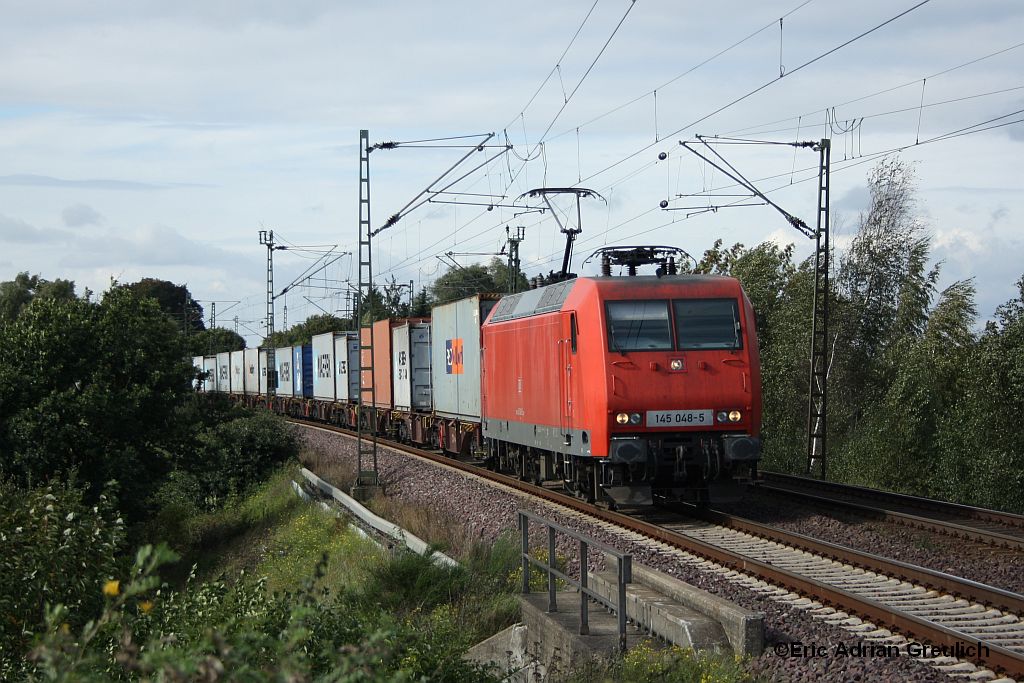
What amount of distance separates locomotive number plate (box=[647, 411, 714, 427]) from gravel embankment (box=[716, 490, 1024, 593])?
1.57m

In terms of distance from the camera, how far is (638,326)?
14.0 metres

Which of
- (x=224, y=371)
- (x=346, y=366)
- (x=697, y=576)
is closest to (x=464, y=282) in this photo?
(x=224, y=371)

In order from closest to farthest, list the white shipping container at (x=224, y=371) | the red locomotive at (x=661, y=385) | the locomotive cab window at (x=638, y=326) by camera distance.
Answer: the red locomotive at (x=661, y=385) → the locomotive cab window at (x=638, y=326) → the white shipping container at (x=224, y=371)

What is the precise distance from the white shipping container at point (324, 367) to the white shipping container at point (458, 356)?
1381cm

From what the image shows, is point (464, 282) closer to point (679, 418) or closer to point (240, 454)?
point (240, 454)

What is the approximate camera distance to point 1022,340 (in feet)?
67.7

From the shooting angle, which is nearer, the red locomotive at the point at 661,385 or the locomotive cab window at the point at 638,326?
the red locomotive at the point at 661,385

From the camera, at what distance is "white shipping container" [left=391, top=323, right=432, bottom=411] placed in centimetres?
2891

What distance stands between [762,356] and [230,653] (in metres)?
30.7

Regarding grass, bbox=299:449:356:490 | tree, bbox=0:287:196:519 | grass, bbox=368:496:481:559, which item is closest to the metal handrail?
grass, bbox=368:496:481:559

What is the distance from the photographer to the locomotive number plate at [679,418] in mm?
13742

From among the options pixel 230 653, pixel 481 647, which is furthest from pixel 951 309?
pixel 230 653

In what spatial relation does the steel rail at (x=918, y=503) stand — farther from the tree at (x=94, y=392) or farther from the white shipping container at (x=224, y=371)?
the white shipping container at (x=224, y=371)

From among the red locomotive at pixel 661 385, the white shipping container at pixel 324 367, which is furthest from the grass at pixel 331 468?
the white shipping container at pixel 324 367
